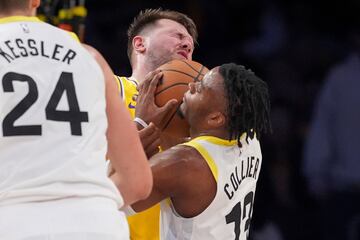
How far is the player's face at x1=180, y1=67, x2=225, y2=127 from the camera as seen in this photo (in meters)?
3.91

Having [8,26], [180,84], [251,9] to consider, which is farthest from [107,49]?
[8,26]

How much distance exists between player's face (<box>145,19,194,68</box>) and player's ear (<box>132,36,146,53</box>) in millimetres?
42

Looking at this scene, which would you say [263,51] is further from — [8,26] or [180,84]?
[8,26]

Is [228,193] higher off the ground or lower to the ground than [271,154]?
higher

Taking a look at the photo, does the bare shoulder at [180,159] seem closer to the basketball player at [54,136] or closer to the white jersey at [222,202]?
the white jersey at [222,202]

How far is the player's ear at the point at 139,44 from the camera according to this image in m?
5.19

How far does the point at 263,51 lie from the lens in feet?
25.0

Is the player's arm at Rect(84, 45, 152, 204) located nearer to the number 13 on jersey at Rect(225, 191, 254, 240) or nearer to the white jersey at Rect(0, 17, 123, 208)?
the white jersey at Rect(0, 17, 123, 208)

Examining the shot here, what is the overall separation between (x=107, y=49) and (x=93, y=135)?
191 inches

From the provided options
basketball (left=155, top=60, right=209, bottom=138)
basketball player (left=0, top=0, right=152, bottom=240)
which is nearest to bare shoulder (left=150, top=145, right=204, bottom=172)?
basketball (left=155, top=60, right=209, bottom=138)

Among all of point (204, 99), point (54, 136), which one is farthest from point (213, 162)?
point (54, 136)

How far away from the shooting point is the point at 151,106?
4125mm

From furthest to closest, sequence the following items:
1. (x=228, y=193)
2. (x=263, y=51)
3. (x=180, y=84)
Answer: (x=263, y=51), (x=180, y=84), (x=228, y=193)

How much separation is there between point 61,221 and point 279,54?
496 cm
